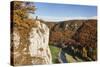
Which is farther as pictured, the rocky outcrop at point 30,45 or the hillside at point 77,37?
the hillside at point 77,37

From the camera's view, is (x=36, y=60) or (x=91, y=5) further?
(x=91, y=5)

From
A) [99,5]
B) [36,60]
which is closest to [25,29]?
[36,60]

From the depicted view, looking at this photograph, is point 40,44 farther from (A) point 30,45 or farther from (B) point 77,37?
→ (B) point 77,37

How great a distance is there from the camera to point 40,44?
88.7 inches

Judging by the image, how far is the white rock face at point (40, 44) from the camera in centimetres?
222

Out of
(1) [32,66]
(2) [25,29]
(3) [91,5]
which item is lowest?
(1) [32,66]

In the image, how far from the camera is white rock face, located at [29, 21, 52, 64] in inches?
87.4

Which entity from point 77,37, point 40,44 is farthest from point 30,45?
point 77,37

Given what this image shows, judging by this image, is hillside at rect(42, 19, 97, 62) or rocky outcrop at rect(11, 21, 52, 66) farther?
hillside at rect(42, 19, 97, 62)

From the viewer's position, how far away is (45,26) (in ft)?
7.49

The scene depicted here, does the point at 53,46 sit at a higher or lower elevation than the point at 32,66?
higher
